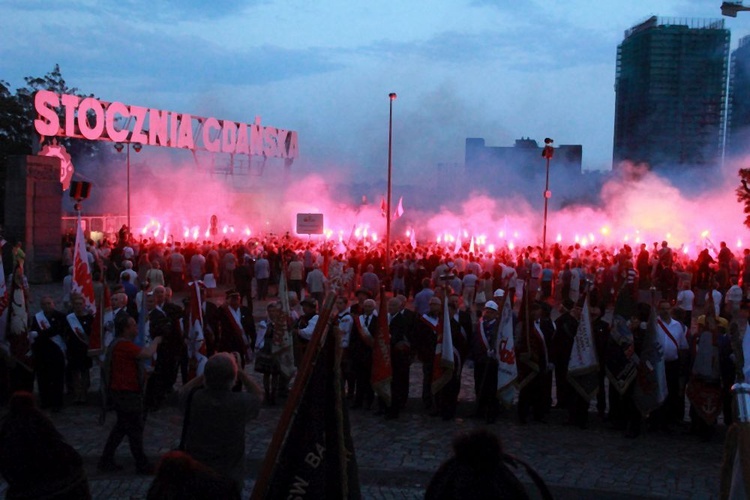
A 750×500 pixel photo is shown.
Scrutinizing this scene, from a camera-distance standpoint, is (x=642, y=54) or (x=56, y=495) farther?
(x=642, y=54)

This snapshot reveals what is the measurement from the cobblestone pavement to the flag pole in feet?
11.9

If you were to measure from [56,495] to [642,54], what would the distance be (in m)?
62.5

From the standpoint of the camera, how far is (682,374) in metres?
9.25

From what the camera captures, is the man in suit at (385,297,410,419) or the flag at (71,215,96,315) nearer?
the man in suit at (385,297,410,419)

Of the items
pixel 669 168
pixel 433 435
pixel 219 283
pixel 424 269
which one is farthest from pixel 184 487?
pixel 669 168

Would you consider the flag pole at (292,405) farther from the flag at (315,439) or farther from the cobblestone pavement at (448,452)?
the cobblestone pavement at (448,452)

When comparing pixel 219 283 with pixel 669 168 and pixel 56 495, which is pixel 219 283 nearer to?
pixel 56 495

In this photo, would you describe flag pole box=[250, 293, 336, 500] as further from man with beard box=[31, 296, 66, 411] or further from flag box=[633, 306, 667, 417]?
man with beard box=[31, 296, 66, 411]

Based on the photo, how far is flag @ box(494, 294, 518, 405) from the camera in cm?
924

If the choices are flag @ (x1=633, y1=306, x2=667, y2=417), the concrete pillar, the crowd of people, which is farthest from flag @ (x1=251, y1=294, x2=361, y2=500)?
the concrete pillar

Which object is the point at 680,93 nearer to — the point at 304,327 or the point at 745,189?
the point at 745,189

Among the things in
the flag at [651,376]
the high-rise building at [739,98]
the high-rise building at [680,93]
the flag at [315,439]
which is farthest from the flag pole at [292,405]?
the high-rise building at [680,93]

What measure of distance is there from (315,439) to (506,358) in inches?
231

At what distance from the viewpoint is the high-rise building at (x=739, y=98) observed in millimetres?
50156
